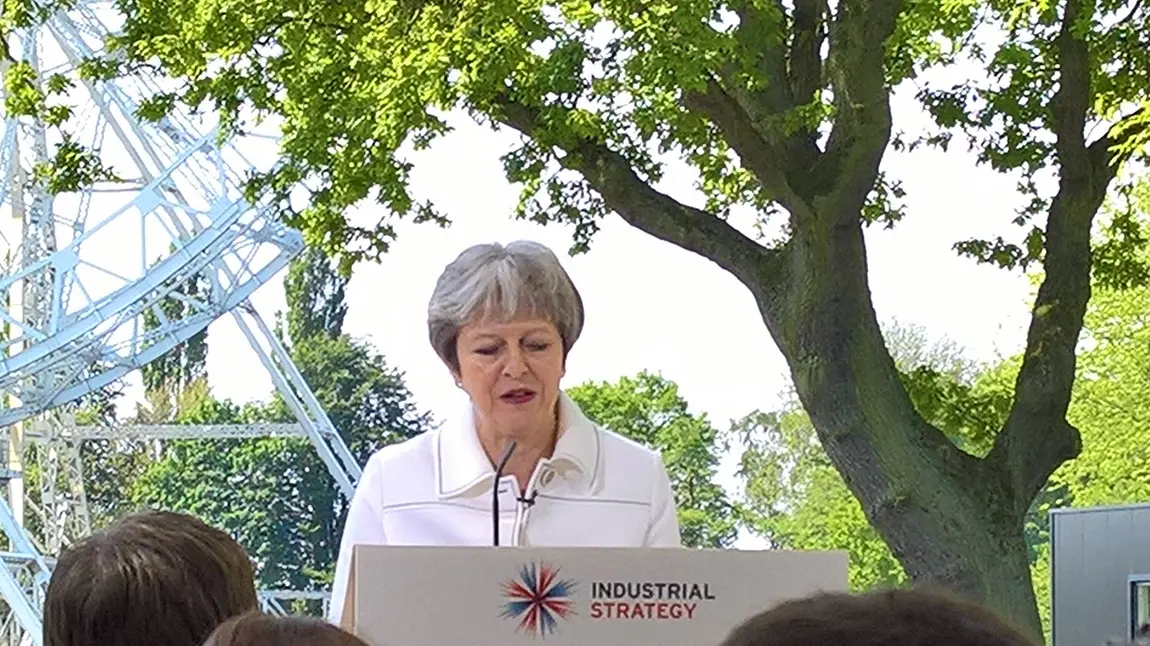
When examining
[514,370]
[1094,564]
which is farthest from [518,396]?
[1094,564]

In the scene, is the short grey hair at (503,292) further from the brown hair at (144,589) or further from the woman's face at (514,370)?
the brown hair at (144,589)

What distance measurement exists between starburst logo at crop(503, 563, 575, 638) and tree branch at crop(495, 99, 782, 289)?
700cm

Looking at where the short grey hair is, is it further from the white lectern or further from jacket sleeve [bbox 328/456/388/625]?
the white lectern

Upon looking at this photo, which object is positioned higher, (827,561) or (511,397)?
(511,397)

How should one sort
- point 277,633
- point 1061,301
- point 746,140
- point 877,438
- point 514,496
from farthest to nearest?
point 1061,301, point 746,140, point 877,438, point 514,496, point 277,633

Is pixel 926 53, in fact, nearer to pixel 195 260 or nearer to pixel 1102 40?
pixel 1102 40

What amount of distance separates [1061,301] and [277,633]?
823 cm

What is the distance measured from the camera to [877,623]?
0.71m

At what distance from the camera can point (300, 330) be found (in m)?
18.1

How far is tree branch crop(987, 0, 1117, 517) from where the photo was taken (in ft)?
27.9

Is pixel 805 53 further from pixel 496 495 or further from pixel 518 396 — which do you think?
pixel 496 495

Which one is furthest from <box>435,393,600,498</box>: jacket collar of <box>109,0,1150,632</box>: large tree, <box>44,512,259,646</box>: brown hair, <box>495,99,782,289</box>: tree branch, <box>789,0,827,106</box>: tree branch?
<box>789,0,827,106</box>: tree branch

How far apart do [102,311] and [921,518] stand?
5.22 meters

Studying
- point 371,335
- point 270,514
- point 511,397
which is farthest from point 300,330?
point 511,397
